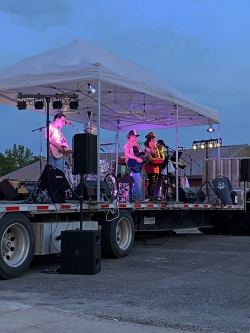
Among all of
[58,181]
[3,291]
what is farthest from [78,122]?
[3,291]

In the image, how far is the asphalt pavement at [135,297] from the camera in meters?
5.00

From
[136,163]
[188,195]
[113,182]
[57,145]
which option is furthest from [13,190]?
[188,195]

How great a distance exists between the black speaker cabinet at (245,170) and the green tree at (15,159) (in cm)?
3404

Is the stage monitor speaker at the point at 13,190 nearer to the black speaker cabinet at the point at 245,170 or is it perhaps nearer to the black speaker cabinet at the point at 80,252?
the black speaker cabinet at the point at 80,252

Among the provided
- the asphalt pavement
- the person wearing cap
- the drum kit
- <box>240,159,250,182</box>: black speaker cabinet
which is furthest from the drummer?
the asphalt pavement

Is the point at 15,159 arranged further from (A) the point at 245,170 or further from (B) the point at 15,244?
(B) the point at 15,244

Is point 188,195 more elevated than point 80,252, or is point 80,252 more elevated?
point 188,195

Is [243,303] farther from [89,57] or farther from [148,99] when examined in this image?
[148,99]

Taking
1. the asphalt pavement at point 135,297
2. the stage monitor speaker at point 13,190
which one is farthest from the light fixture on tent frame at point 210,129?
the stage monitor speaker at point 13,190

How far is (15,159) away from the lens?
50562 mm

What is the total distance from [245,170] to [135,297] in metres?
9.89

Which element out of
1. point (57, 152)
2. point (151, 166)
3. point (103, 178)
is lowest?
point (103, 178)

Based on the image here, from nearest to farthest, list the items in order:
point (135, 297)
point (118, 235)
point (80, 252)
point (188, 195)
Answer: point (135, 297) < point (80, 252) < point (118, 235) < point (188, 195)

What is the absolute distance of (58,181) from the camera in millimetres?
9438
